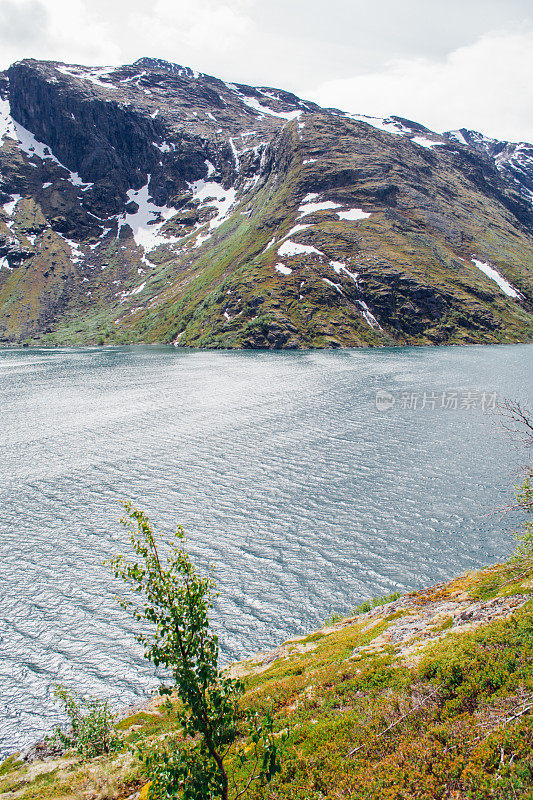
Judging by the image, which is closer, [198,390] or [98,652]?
[98,652]

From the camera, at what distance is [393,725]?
12219 mm

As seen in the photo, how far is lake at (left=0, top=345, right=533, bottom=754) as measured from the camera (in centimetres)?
2919

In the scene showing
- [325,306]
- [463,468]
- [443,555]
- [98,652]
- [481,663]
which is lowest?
[98,652]

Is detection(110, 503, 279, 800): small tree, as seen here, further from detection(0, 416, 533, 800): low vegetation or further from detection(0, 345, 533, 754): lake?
detection(0, 345, 533, 754): lake

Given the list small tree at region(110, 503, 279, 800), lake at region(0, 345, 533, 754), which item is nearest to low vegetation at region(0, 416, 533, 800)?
small tree at region(110, 503, 279, 800)

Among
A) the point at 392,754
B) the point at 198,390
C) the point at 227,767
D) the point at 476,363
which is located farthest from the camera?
the point at 476,363

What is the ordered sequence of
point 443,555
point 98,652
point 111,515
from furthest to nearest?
point 111,515
point 443,555
point 98,652

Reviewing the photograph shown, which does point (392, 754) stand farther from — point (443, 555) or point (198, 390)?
point (198, 390)

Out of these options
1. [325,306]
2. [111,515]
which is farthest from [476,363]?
[111,515]

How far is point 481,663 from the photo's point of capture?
1340 centimetres

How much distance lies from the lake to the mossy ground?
30.1ft

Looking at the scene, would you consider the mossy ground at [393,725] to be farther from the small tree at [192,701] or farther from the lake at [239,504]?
the lake at [239,504]

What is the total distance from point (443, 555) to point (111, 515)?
32.8m

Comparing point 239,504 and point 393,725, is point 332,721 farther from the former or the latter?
point 239,504
